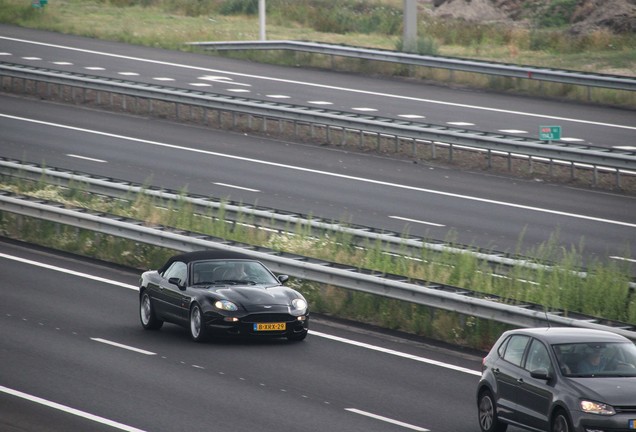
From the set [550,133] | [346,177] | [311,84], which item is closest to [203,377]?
[346,177]

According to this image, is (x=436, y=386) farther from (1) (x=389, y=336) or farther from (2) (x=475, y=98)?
(2) (x=475, y=98)

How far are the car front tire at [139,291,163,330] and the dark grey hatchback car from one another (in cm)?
677

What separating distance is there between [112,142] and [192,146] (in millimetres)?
2214

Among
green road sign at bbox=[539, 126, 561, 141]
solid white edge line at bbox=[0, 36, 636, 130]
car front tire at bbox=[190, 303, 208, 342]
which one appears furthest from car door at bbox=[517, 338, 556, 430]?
solid white edge line at bbox=[0, 36, 636, 130]

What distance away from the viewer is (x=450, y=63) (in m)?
43.3

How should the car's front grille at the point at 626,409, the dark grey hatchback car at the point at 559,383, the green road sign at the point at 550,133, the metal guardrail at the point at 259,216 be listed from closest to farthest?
the car's front grille at the point at 626,409, the dark grey hatchback car at the point at 559,383, the metal guardrail at the point at 259,216, the green road sign at the point at 550,133

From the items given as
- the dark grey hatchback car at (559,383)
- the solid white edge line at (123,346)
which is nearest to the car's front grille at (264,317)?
the solid white edge line at (123,346)

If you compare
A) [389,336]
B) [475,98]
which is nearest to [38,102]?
[475,98]

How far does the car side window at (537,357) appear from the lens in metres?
13.9

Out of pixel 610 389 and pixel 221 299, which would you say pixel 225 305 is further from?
pixel 610 389

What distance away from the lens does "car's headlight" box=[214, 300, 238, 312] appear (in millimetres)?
18797

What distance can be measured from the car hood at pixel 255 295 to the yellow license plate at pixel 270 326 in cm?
28

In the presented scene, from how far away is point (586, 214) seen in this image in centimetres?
2852

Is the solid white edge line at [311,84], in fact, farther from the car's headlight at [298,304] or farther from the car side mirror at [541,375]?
the car side mirror at [541,375]
